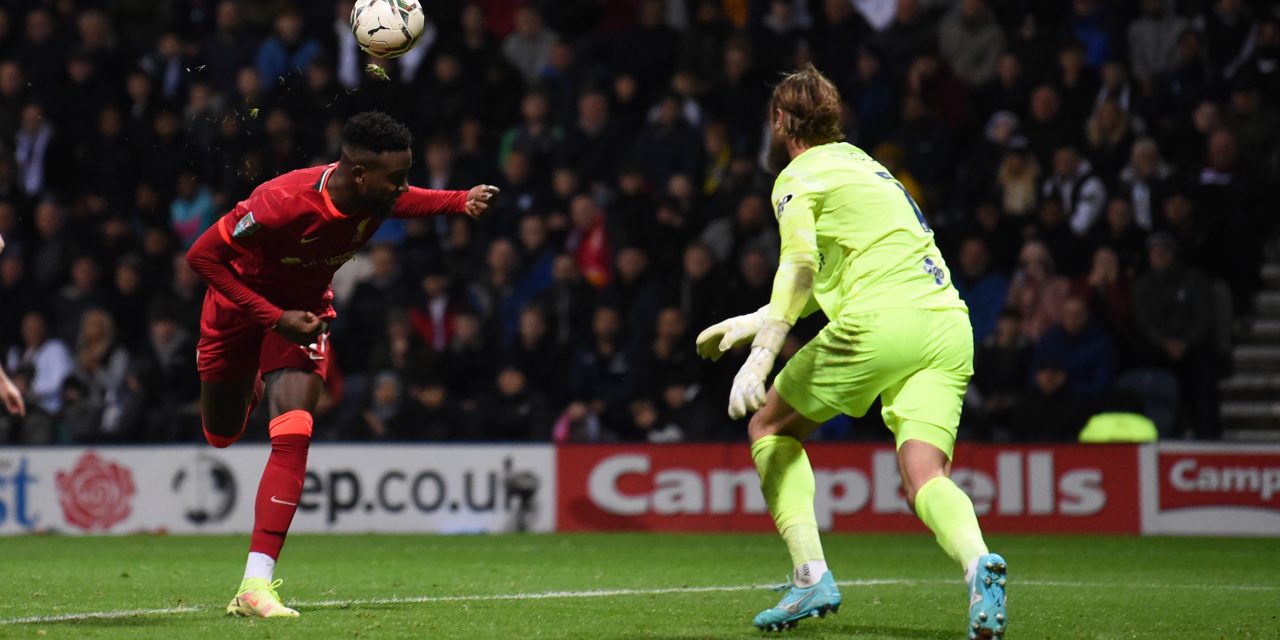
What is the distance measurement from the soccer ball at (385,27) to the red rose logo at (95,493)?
23.2ft

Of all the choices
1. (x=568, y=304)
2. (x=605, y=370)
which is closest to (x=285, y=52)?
(x=568, y=304)

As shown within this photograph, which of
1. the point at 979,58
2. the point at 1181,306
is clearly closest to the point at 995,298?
the point at 1181,306

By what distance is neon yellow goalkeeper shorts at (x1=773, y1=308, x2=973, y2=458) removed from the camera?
6.52 m

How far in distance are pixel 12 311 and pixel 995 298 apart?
9.27 meters

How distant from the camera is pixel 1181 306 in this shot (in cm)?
1495

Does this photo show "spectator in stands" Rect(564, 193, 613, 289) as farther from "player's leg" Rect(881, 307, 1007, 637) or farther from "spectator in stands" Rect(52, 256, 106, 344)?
"player's leg" Rect(881, 307, 1007, 637)

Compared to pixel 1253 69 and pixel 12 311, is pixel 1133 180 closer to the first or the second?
pixel 1253 69

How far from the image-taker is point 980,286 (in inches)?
608

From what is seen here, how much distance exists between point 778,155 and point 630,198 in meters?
9.41

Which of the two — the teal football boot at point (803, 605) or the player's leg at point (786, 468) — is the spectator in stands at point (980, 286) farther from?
the teal football boot at point (803, 605)

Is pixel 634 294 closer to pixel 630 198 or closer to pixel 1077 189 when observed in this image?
pixel 630 198

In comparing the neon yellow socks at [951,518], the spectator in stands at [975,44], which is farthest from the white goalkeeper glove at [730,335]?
the spectator in stands at [975,44]

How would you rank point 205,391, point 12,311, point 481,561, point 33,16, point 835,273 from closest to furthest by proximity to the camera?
point 835,273, point 205,391, point 481,561, point 12,311, point 33,16

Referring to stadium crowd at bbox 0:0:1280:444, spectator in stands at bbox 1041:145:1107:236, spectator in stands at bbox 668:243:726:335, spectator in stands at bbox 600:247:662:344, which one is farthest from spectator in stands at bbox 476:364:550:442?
spectator in stands at bbox 1041:145:1107:236
